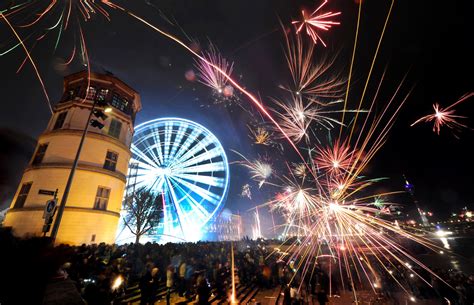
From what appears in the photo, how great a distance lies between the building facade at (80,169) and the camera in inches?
650

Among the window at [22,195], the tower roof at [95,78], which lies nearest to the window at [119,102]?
the tower roof at [95,78]

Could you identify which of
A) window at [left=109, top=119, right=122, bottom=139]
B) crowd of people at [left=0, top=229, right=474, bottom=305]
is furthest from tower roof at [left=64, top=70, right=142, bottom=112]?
crowd of people at [left=0, top=229, right=474, bottom=305]

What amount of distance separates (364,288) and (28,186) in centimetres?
2568

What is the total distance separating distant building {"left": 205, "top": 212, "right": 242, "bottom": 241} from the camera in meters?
87.2

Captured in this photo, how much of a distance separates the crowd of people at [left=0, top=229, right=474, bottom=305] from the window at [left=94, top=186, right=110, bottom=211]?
5612 millimetres

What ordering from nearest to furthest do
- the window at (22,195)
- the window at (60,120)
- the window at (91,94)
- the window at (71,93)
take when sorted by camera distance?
the window at (22,195), the window at (60,120), the window at (91,94), the window at (71,93)

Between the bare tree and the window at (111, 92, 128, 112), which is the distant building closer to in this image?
the bare tree

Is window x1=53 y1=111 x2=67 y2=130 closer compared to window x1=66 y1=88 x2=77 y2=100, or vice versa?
window x1=53 y1=111 x2=67 y2=130

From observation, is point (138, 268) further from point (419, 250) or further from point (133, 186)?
point (419, 250)

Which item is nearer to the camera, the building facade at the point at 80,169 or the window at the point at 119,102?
the building facade at the point at 80,169

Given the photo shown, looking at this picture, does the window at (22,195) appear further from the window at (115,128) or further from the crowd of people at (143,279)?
the crowd of people at (143,279)

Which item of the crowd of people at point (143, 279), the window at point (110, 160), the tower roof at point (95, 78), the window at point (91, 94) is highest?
the tower roof at point (95, 78)

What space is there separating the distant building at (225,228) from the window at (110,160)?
66.3m

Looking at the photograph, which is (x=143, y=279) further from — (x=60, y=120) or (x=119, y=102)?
(x=119, y=102)
